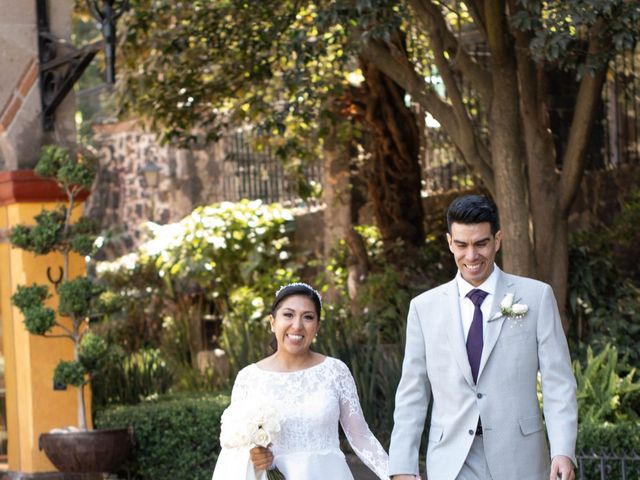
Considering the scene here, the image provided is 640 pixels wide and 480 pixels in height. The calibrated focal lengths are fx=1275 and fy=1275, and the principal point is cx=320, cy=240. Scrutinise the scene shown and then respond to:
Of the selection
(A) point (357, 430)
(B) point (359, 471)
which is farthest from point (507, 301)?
(B) point (359, 471)

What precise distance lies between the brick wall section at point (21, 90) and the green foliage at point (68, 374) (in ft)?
6.70

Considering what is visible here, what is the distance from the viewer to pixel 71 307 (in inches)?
392

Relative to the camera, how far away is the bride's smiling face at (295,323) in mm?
5730

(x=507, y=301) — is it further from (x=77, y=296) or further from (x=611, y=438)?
(x=77, y=296)

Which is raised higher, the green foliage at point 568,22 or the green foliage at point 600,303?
the green foliage at point 568,22

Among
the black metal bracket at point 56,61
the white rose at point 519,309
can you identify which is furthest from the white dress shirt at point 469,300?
the black metal bracket at point 56,61

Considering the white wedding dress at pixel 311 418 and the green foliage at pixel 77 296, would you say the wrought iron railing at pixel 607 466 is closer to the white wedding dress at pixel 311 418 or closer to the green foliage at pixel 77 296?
the white wedding dress at pixel 311 418

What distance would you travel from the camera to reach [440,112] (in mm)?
10945

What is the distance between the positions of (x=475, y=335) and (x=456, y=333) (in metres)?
0.08

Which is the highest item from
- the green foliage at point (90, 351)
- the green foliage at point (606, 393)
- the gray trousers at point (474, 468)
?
the green foliage at point (90, 351)

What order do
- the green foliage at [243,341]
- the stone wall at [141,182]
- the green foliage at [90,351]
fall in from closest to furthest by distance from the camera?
the green foliage at [90,351] → the green foliage at [243,341] → the stone wall at [141,182]

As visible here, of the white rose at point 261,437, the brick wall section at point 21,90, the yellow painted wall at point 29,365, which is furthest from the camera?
the brick wall section at point 21,90

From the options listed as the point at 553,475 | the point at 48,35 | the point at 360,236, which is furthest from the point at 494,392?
the point at 360,236

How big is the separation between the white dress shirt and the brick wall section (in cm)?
618
